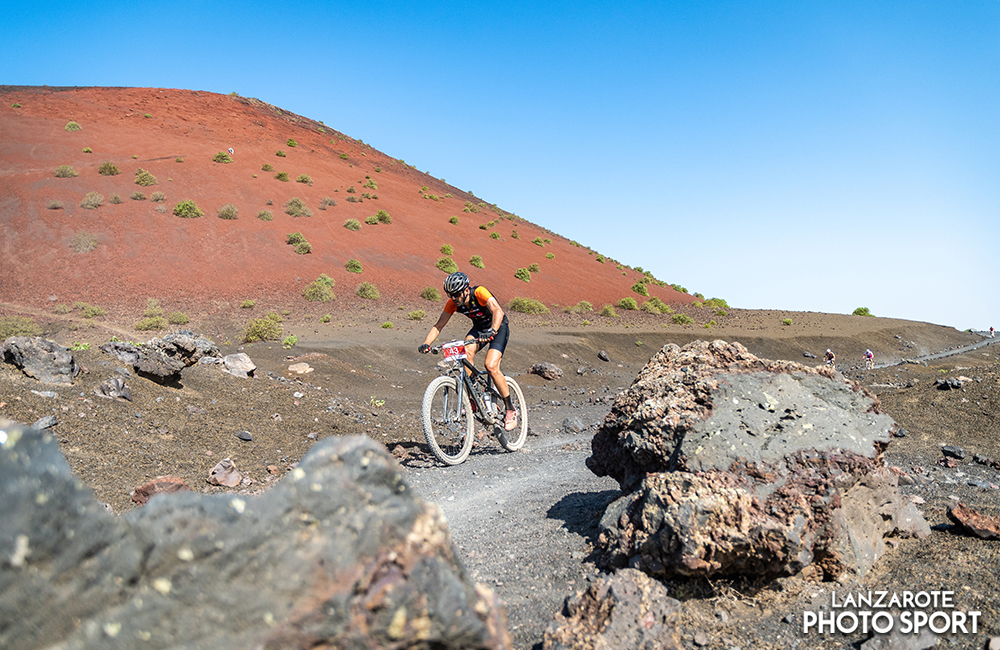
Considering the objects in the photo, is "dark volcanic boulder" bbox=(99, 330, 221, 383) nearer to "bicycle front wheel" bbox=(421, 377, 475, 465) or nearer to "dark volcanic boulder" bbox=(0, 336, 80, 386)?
"dark volcanic boulder" bbox=(0, 336, 80, 386)

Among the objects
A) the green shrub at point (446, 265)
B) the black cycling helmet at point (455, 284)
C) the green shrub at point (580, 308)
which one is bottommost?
the black cycling helmet at point (455, 284)

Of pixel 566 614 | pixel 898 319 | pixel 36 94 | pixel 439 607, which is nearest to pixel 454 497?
pixel 566 614

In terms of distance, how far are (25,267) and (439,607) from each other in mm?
29443

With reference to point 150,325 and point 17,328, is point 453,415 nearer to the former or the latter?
point 17,328

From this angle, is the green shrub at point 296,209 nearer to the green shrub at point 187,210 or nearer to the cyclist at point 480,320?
the green shrub at point 187,210

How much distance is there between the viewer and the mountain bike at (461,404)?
7.38 meters

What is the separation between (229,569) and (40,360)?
25.3ft

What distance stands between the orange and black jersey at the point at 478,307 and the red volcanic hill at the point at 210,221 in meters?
19.3

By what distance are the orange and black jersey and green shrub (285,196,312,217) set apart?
28.7 m

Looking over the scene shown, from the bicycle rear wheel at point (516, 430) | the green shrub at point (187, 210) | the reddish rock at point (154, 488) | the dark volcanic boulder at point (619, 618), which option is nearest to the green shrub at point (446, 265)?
Answer: the green shrub at point (187, 210)

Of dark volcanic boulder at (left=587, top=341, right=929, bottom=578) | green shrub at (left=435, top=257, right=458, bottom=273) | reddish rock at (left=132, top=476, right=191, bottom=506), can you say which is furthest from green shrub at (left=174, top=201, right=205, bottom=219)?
dark volcanic boulder at (left=587, top=341, right=929, bottom=578)

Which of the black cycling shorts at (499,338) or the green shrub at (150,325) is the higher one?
the black cycling shorts at (499,338)

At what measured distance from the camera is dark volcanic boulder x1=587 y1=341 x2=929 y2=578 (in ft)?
10.8

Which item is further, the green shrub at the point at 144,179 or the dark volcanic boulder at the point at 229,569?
the green shrub at the point at 144,179
